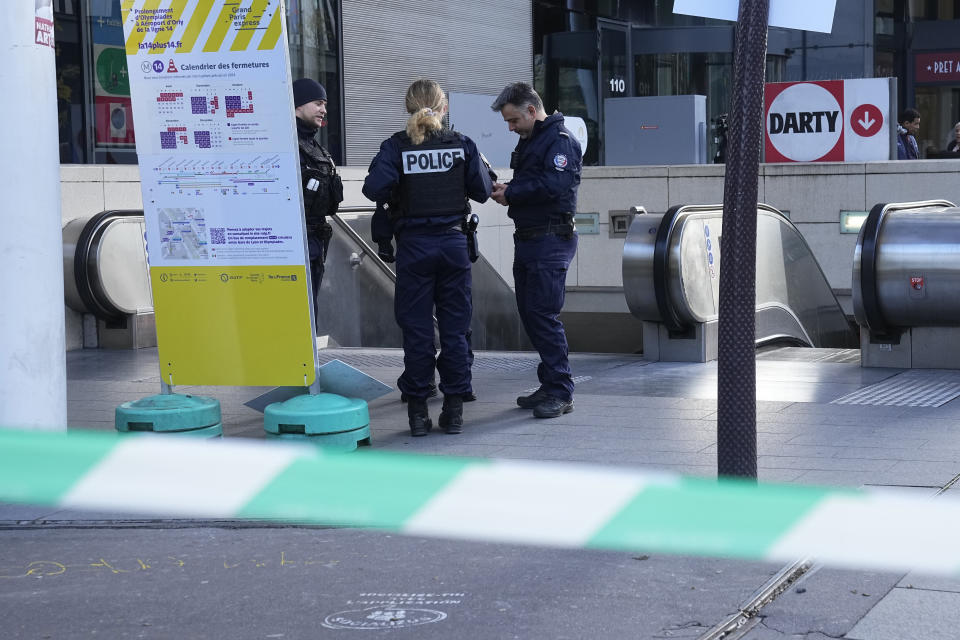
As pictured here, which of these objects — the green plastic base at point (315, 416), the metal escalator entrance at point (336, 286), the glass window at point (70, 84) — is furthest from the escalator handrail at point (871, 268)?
the glass window at point (70, 84)

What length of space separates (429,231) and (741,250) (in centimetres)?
254

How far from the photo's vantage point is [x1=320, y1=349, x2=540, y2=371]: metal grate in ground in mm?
9812

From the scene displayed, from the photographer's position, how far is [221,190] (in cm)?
677

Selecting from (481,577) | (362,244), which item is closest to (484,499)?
(481,577)

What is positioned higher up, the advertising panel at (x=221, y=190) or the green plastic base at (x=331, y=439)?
the advertising panel at (x=221, y=190)

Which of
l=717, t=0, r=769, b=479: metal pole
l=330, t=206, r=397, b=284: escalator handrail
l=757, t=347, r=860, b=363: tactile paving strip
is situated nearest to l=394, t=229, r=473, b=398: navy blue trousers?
l=717, t=0, r=769, b=479: metal pole

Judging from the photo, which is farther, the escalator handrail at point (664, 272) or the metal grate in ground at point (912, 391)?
the escalator handrail at point (664, 272)

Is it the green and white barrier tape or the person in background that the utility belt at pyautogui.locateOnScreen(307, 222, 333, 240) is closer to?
the green and white barrier tape

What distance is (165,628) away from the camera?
416 centimetres

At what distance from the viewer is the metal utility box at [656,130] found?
52.5ft

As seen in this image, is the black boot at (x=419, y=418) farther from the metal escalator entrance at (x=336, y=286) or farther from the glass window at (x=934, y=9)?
the glass window at (x=934, y=9)

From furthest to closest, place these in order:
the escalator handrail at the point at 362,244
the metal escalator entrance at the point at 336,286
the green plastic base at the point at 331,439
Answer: the escalator handrail at the point at 362,244 < the metal escalator entrance at the point at 336,286 < the green plastic base at the point at 331,439

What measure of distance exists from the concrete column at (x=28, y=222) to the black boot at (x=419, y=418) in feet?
5.83

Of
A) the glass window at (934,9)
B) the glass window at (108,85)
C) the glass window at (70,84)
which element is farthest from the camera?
the glass window at (934,9)
